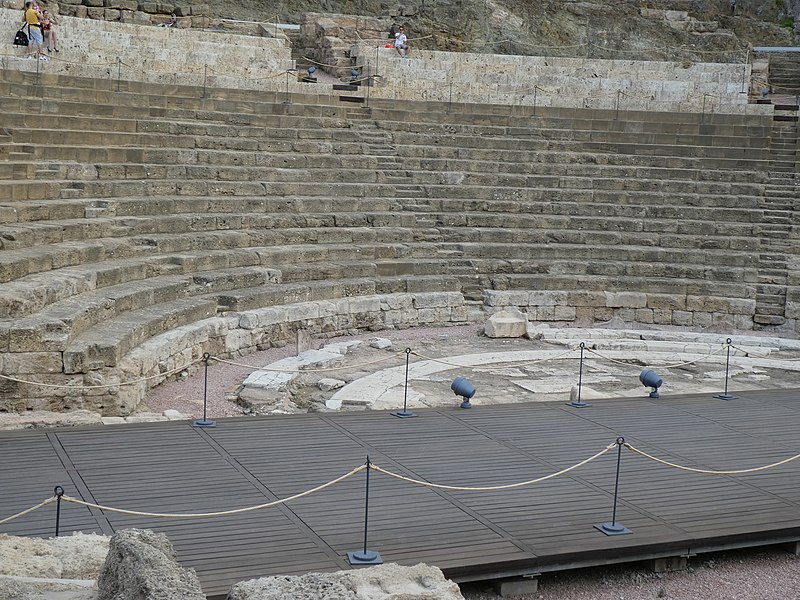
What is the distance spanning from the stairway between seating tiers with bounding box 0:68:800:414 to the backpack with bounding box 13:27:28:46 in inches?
58.8

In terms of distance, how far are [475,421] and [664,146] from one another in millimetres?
10703

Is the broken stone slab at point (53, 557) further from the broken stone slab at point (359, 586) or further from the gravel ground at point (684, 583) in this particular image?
the gravel ground at point (684, 583)

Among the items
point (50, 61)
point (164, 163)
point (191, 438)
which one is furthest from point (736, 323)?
point (50, 61)

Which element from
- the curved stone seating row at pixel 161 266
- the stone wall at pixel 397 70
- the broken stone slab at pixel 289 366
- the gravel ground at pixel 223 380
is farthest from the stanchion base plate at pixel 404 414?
the stone wall at pixel 397 70

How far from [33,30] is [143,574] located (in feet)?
45.0

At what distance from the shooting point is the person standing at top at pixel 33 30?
16.1 meters

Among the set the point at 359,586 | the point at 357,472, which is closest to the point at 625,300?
the point at 357,472

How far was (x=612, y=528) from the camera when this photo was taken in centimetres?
715

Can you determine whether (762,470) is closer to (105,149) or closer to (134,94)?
(105,149)

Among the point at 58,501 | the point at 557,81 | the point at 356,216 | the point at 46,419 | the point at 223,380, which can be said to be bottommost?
the point at 223,380

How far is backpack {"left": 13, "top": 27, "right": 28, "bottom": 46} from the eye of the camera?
52.5ft

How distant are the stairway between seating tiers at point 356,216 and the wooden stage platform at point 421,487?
1.83m

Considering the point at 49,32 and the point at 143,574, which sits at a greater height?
the point at 49,32

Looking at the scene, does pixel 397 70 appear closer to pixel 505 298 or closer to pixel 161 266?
pixel 505 298
